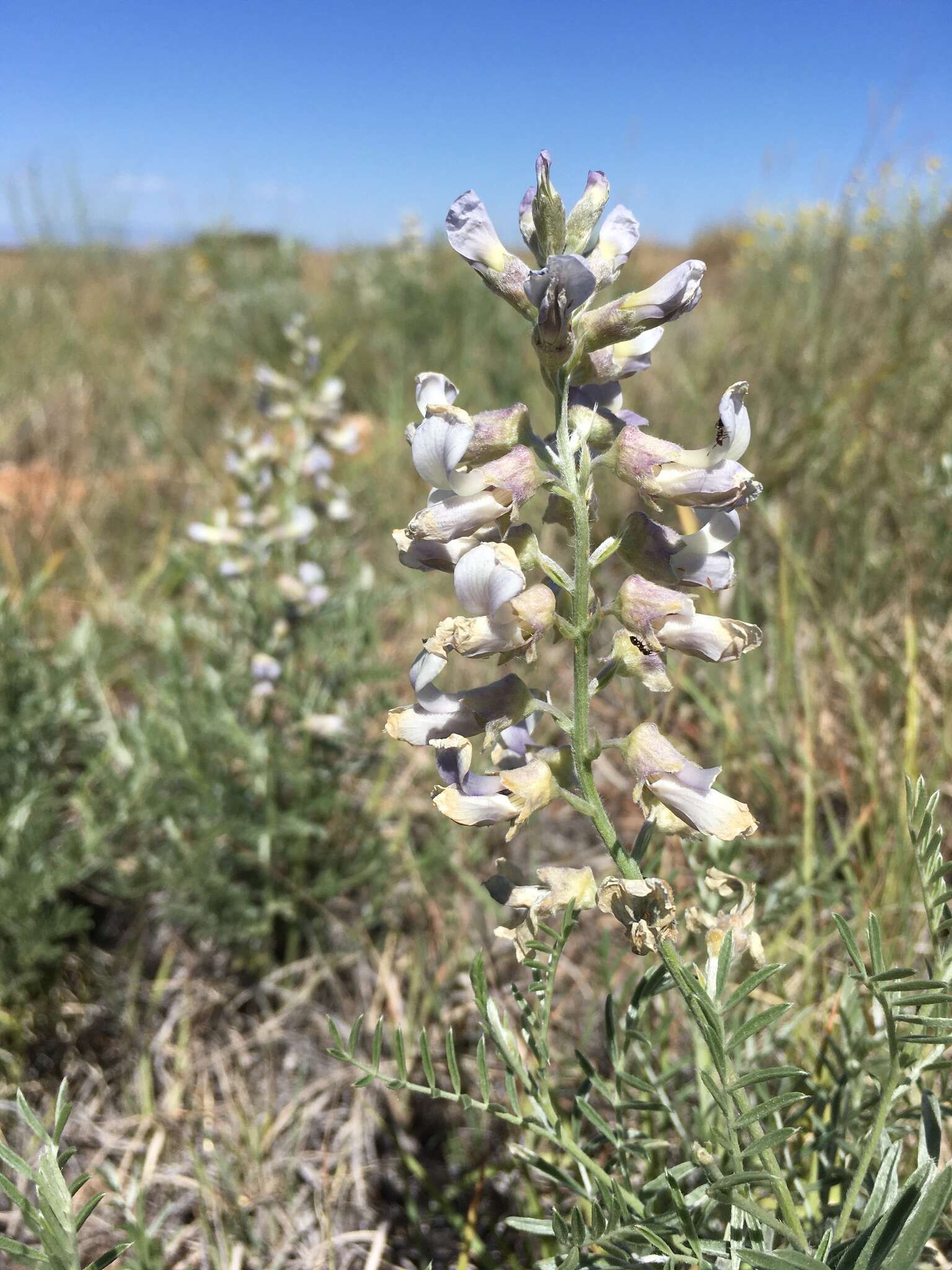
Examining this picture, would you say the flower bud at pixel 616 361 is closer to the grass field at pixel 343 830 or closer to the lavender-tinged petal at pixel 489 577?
the lavender-tinged petal at pixel 489 577

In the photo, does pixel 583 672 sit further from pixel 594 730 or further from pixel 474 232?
pixel 474 232

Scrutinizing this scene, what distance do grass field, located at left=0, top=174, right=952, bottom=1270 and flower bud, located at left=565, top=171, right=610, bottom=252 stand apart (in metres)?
0.78

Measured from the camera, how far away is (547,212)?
3.00 ft

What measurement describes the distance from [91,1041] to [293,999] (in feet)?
1.39

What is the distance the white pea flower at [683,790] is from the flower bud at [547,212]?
504 millimetres

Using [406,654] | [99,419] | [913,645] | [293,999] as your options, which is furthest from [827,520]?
[99,419]

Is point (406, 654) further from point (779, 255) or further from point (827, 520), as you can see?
point (779, 255)

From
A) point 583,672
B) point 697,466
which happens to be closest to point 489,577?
point 583,672

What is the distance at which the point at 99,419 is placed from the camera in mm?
5117

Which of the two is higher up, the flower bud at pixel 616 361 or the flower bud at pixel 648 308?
the flower bud at pixel 648 308

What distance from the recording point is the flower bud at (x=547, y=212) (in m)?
0.90

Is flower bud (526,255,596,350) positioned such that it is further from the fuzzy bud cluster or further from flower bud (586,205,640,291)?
the fuzzy bud cluster

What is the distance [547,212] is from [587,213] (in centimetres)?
7

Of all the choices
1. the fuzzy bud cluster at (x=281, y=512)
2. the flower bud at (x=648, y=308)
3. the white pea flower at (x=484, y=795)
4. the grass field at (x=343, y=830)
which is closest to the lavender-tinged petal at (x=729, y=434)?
the flower bud at (x=648, y=308)
